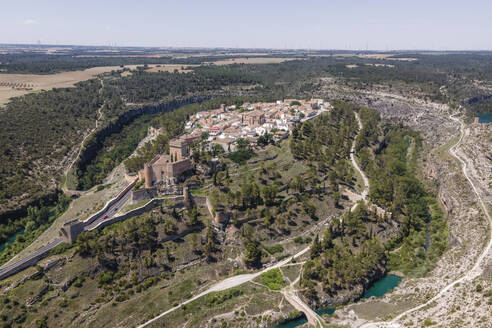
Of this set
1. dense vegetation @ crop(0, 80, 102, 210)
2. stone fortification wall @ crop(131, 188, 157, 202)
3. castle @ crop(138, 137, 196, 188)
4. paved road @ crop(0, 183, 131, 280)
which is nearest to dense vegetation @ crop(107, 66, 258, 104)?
dense vegetation @ crop(0, 80, 102, 210)

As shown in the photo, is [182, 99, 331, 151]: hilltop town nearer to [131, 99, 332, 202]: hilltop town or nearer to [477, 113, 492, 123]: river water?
[131, 99, 332, 202]: hilltop town

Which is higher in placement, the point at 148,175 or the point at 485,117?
the point at 148,175

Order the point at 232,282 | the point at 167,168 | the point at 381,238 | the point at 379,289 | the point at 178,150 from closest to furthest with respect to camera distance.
Answer: the point at 232,282, the point at 379,289, the point at 381,238, the point at 167,168, the point at 178,150

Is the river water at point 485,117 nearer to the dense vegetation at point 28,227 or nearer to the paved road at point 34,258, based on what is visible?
the paved road at point 34,258

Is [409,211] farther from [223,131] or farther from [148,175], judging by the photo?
[148,175]

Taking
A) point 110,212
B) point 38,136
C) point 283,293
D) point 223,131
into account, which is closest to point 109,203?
point 110,212

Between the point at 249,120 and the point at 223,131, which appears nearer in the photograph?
the point at 223,131
